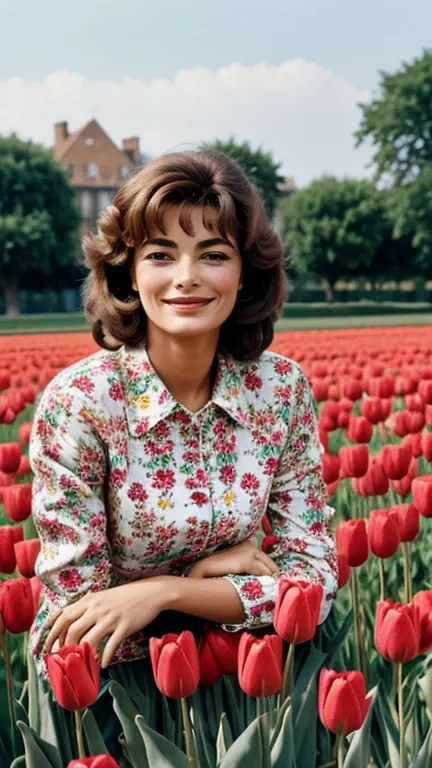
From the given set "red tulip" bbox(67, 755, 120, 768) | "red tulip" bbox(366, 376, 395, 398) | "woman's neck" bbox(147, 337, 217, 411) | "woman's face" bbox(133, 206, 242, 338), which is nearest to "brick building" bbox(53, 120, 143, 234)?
"red tulip" bbox(366, 376, 395, 398)

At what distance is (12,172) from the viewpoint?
47.1 metres

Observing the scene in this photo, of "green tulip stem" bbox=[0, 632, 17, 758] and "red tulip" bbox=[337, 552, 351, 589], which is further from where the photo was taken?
"red tulip" bbox=[337, 552, 351, 589]

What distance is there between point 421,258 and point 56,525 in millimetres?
50732

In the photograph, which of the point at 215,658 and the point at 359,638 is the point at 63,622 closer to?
the point at 215,658

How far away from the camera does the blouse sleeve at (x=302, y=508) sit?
2.55 meters

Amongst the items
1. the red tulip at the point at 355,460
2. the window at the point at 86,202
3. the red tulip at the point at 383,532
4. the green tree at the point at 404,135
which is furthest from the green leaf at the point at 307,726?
the window at the point at 86,202

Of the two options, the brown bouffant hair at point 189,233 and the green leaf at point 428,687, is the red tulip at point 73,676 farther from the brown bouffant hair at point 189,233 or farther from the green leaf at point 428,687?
the brown bouffant hair at point 189,233

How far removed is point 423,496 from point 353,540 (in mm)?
483

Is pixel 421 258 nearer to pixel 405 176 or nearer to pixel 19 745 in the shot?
pixel 405 176

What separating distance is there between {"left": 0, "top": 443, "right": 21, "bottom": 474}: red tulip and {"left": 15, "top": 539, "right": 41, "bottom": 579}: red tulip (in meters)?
1.36

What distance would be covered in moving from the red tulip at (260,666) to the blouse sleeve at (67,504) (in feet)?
2.17

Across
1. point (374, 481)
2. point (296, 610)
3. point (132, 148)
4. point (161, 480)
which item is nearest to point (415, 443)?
point (374, 481)

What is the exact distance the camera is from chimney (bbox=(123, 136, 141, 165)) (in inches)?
2992

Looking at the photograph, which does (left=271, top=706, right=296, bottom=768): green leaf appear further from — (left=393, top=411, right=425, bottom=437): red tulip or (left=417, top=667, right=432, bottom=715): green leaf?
(left=393, top=411, right=425, bottom=437): red tulip
